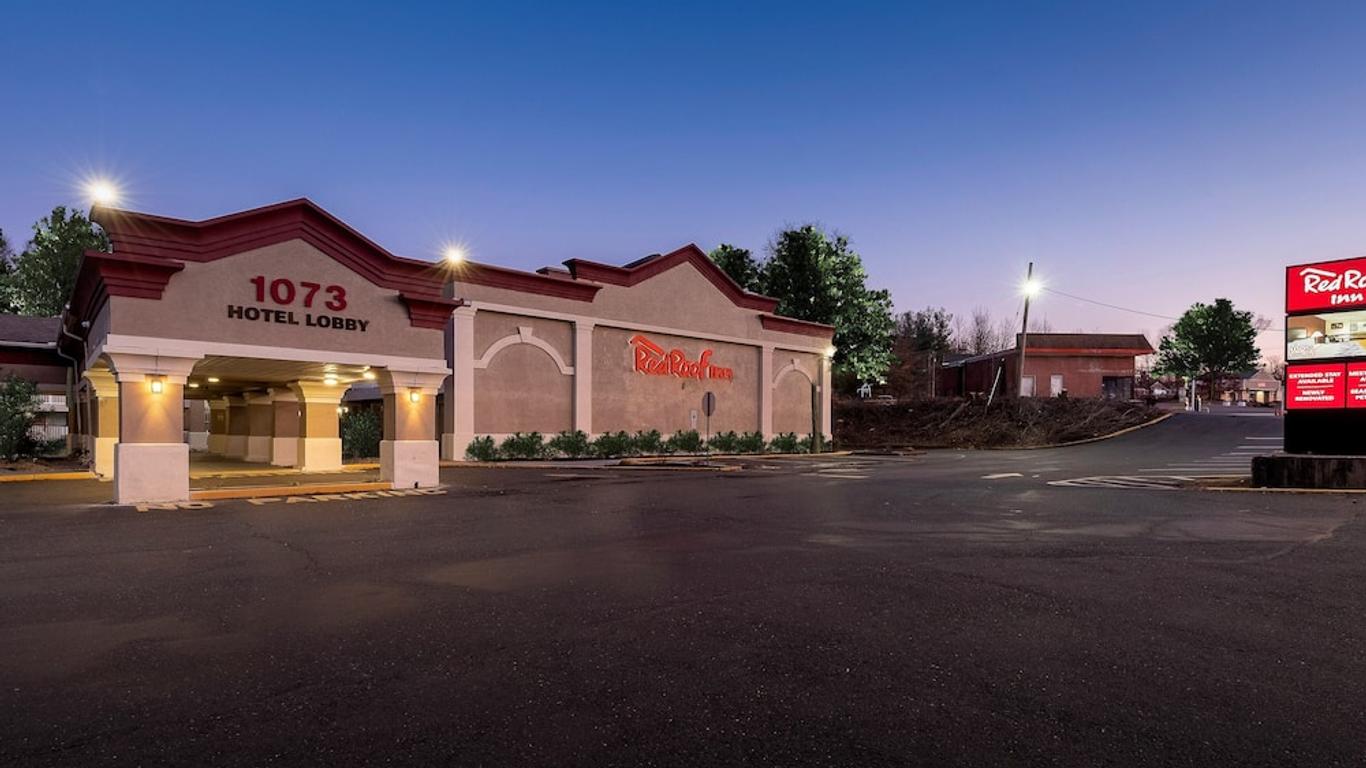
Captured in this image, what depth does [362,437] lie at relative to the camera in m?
26.9

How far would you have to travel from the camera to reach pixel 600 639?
549 centimetres

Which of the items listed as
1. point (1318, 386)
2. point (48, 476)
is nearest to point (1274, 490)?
point (1318, 386)

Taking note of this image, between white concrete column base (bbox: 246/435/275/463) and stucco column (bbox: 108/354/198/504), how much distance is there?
12.1m

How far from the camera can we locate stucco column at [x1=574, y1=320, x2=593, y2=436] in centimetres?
2789

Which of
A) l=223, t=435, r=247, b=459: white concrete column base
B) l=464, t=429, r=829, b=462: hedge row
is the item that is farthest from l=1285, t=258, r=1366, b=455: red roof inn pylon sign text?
l=223, t=435, r=247, b=459: white concrete column base

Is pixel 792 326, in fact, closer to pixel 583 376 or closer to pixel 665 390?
pixel 665 390

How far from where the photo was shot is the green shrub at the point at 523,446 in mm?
25672

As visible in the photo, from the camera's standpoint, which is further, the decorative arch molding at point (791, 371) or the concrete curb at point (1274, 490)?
the decorative arch molding at point (791, 371)

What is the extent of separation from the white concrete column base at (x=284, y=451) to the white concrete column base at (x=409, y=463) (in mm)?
9879

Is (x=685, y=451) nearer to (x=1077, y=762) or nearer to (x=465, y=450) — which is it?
(x=465, y=450)

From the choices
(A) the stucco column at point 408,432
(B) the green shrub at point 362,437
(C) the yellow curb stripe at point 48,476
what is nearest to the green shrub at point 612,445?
(B) the green shrub at point 362,437

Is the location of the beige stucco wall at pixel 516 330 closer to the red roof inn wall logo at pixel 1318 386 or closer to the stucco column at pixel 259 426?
the stucco column at pixel 259 426

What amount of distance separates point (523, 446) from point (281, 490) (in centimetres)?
1085

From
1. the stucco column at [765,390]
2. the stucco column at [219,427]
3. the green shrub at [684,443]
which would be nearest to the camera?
the green shrub at [684,443]
